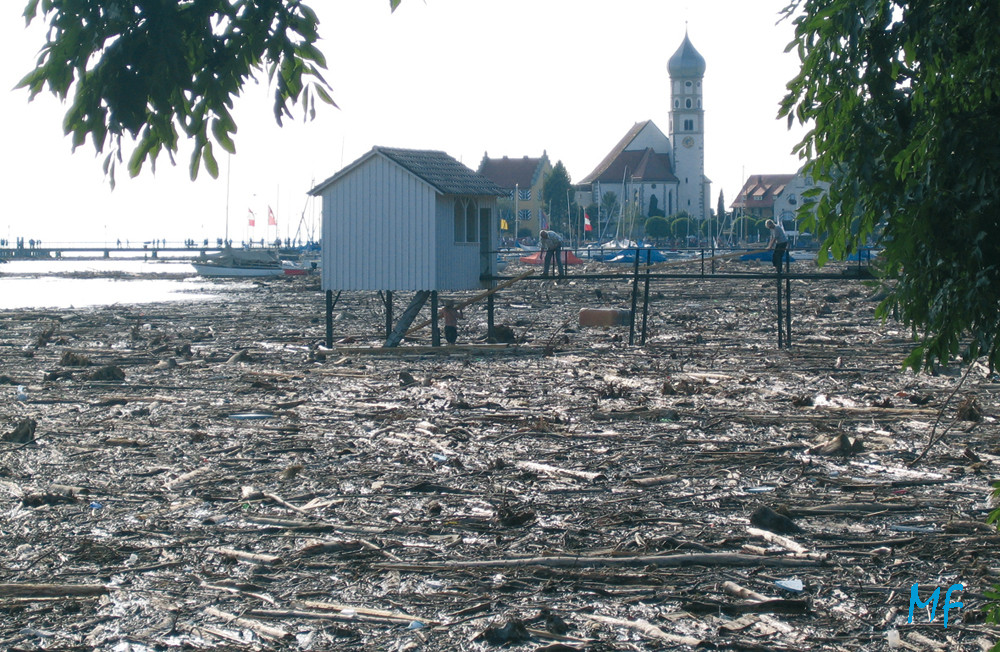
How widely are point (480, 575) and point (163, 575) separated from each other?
2.40 m

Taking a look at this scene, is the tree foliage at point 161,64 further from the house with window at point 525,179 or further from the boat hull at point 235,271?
the house with window at point 525,179

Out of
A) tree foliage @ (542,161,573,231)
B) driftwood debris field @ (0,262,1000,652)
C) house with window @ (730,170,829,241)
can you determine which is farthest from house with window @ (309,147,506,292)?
tree foliage @ (542,161,573,231)

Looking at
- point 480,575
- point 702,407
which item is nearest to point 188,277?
point 702,407

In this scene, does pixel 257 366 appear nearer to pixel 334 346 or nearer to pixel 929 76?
pixel 334 346

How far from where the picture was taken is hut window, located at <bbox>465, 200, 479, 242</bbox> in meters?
26.3

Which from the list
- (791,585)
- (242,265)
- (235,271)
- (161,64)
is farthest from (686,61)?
(161,64)

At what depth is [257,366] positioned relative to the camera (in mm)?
22047

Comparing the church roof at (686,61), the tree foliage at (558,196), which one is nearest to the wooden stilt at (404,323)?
the tree foliage at (558,196)

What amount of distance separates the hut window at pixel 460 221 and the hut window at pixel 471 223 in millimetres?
157

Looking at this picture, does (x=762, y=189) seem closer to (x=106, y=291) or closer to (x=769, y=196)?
(x=769, y=196)

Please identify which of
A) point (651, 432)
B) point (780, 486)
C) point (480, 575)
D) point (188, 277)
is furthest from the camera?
point (188, 277)

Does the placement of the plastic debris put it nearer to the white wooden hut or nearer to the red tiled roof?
the white wooden hut

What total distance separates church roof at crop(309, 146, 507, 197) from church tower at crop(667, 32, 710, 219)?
128 m

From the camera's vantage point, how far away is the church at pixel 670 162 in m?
151
